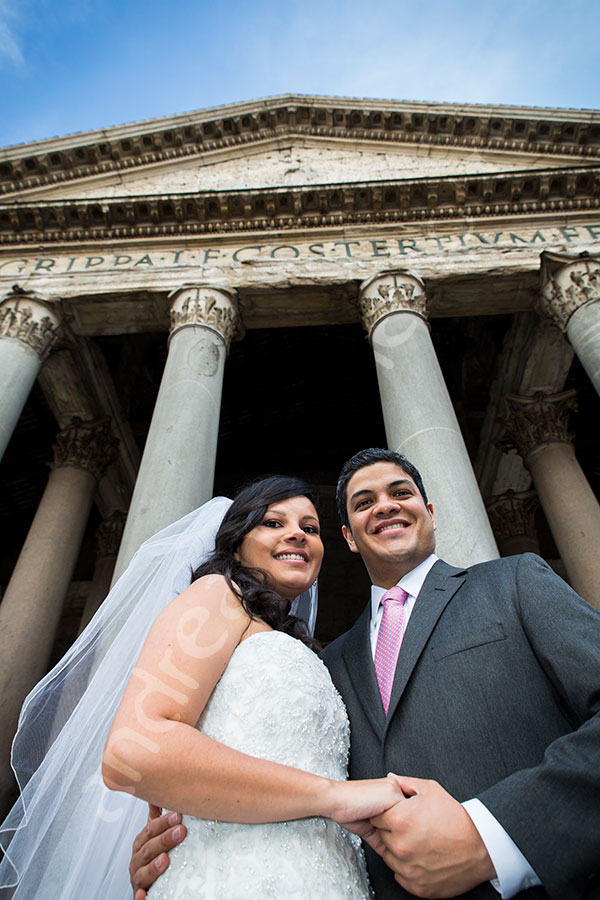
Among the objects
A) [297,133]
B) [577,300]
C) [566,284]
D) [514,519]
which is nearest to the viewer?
[577,300]

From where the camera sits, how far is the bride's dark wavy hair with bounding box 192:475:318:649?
198 cm

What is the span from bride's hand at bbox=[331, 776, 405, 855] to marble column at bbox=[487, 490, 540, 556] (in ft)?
37.1

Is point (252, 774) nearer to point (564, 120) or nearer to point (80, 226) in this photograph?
point (80, 226)

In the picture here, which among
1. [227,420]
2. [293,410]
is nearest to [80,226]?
[227,420]

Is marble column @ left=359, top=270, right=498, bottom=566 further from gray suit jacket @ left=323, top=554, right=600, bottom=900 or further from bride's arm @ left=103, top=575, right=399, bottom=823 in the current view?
bride's arm @ left=103, top=575, right=399, bottom=823

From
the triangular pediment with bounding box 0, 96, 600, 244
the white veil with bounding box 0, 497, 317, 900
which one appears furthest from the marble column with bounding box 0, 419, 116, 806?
the white veil with bounding box 0, 497, 317, 900

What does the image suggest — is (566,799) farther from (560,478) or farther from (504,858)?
(560,478)

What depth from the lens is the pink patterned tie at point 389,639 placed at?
80.5 inches

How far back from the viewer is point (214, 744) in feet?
4.81

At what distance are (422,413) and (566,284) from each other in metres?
3.75

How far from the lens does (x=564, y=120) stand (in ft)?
33.7

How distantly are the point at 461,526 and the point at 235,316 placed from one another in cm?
523

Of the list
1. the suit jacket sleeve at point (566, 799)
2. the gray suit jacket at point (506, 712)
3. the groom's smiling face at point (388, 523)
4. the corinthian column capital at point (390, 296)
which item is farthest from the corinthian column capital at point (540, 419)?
the suit jacket sleeve at point (566, 799)

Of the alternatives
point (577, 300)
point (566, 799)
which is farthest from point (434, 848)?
point (577, 300)
